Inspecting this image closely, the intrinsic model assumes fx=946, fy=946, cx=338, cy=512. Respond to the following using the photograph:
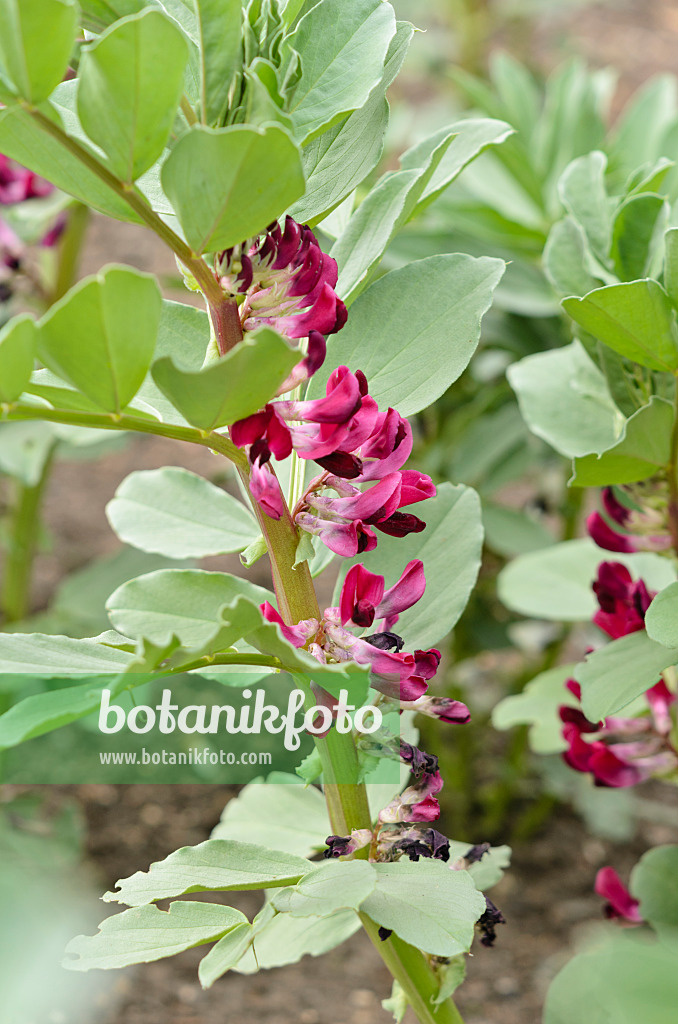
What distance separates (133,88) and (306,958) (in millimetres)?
1091

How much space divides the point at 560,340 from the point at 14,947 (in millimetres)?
904

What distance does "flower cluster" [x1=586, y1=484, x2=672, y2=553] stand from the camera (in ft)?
1.92

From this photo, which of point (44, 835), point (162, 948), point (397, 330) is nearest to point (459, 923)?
point (162, 948)

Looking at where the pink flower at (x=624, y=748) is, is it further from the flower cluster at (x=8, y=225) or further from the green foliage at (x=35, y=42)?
the flower cluster at (x=8, y=225)

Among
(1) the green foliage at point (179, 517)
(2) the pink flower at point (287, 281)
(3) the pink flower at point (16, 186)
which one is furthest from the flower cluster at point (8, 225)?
(2) the pink flower at point (287, 281)

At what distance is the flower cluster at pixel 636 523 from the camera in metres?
0.58

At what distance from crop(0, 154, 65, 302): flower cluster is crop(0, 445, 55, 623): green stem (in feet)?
0.75

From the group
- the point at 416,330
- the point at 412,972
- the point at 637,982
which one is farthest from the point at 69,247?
the point at 637,982

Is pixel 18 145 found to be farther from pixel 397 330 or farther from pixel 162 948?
pixel 162 948

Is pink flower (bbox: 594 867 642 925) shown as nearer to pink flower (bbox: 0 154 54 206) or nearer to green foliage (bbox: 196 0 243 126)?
green foliage (bbox: 196 0 243 126)

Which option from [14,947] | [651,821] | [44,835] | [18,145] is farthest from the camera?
[651,821]

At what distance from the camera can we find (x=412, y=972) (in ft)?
1.63

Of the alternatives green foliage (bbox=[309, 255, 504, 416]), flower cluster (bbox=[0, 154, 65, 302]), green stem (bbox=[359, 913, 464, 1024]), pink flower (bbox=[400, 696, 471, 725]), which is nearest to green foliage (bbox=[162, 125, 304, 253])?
green foliage (bbox=[309, 255, 504, 416])

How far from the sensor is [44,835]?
1.20 metres
